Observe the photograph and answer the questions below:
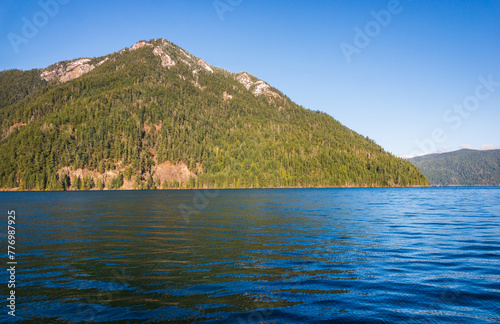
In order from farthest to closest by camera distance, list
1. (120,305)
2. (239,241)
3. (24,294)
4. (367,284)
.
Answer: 1. (239,241)
2. (367,284)
3. (24,294)
4. (120,305)

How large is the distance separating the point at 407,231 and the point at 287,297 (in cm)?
2204

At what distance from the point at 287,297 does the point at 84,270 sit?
37.4 ft

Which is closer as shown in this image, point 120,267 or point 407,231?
point 120,267

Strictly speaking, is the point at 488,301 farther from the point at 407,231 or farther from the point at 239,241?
the point at 407,231

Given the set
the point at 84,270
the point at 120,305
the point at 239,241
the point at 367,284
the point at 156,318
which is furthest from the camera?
the point at 239,241

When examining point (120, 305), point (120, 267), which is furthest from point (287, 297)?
point (120, 267)

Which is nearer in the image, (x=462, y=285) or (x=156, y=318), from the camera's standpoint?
(x=156, y=318)

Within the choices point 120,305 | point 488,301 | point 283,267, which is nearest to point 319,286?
point 283,267

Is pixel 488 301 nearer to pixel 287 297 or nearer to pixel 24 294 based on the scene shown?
pixel 287 297

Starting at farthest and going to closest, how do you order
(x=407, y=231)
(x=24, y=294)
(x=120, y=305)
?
(x=407, y=231)
(x=24, y=294)
(x=120, y=305)

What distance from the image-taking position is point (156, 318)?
33.1 ft

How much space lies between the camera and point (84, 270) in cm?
1623

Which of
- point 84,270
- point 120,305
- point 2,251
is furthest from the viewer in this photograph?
point 2,251

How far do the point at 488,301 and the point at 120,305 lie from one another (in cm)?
1422
